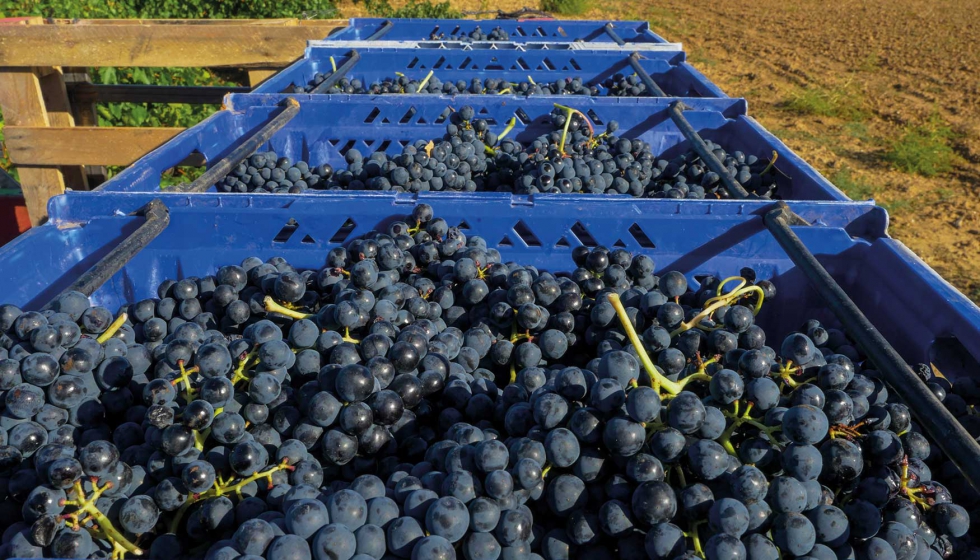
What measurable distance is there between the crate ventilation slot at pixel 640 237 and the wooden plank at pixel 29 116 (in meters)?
3.20

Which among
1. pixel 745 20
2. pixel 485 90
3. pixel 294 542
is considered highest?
pixel 294 542

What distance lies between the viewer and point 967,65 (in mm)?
10859

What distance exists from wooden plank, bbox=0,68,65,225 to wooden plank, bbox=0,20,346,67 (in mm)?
145

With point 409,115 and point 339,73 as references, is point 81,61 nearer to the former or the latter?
point 339,73

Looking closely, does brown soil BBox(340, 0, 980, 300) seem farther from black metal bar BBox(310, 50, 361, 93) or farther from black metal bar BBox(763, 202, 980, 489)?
black metal bar BBox(310, 50, 361, 93)

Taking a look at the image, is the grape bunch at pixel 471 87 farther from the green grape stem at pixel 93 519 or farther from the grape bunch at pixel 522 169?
the green grape stem at pixel 93 519

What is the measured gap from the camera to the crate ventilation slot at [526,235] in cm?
198

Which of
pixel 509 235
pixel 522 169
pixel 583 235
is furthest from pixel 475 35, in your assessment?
pixel 509 235

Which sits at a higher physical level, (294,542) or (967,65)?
(294,542)

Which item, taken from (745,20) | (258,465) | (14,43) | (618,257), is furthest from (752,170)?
(745,20)

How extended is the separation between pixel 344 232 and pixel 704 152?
1.36 meters

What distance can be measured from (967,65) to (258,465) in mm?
13248

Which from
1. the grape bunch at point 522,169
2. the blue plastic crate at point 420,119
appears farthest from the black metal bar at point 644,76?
the grape bunch at point 522,169

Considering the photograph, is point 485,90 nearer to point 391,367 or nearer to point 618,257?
point 618,257
